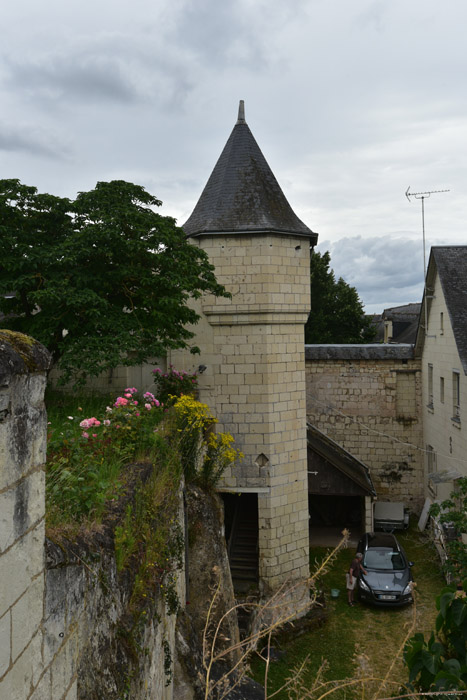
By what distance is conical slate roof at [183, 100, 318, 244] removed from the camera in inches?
444

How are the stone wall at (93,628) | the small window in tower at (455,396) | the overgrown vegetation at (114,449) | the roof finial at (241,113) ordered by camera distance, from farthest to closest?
1. the small window in tower at (455,396)
2. the roof finial at (241,113)
3. the overgrown vegetation at (114,449)
4. the stone wall at (93,628)

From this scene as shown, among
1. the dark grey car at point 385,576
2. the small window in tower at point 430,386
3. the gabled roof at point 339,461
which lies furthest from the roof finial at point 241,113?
the dark grey car at point 385,576

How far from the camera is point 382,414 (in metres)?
18.4

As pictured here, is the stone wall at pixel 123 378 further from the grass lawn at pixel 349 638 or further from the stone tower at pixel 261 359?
the grass lawn at pixel 349 638

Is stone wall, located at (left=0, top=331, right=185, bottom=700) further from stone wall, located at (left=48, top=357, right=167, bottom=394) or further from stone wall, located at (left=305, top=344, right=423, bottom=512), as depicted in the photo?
stone wall, located at (left=305, top=344, right=423, bottom=512)

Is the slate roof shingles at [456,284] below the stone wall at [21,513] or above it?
above

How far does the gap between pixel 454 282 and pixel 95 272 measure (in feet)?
34.2

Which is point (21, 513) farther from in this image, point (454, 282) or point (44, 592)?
point (454, 282)

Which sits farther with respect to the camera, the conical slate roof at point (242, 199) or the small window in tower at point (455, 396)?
the small window in tower at point (455, 396)

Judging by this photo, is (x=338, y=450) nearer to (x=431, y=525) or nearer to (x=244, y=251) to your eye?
(x=431, y=525)

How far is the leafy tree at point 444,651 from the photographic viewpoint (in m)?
3.40

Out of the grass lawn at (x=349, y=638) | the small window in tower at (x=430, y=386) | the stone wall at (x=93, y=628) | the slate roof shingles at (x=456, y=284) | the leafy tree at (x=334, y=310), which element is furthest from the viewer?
the leafy tree at (x=334, y=310)

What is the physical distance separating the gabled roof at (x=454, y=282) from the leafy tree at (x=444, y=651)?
10.1 m

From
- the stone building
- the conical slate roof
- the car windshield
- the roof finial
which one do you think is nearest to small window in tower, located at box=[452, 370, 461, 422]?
the stone building
